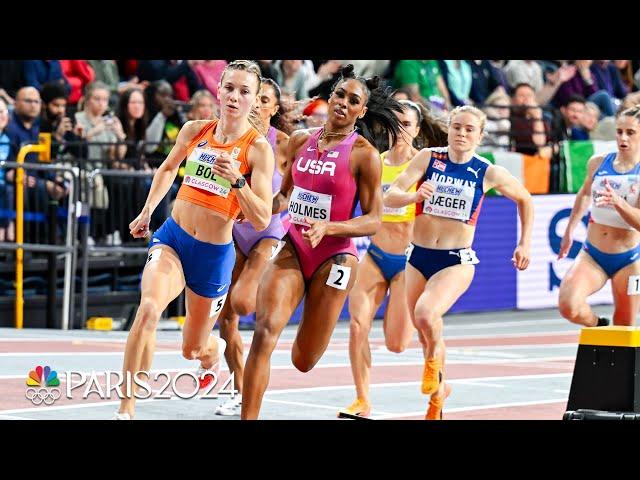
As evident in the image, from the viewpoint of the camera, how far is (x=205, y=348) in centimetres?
998

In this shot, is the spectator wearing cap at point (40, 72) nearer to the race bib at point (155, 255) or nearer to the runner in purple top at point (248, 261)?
the runner in purple top at point (248, 261)

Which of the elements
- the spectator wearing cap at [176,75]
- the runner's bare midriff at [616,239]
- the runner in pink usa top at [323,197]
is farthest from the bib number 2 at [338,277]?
the spectator wearing cap at [176,75]

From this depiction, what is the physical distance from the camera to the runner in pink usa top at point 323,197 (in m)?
9.23

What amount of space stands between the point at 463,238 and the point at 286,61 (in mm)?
8680

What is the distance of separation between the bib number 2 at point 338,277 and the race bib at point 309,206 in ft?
1.12

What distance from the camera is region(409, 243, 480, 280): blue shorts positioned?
1076 cm

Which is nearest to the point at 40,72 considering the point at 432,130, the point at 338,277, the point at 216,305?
the point at 432,130

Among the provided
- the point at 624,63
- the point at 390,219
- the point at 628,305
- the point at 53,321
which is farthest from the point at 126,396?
the point at 624,63

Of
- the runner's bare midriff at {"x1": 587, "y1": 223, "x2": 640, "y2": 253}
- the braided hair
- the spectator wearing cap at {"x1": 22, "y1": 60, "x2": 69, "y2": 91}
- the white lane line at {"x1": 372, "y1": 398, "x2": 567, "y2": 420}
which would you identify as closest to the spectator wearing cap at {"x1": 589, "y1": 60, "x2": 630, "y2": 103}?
the spectator wearing cap at {"x1": 22, "y1": 60, "x2": 69, "y2": 91}

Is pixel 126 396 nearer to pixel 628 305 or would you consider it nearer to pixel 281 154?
pixel 281 154

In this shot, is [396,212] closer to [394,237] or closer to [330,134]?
[394,237]

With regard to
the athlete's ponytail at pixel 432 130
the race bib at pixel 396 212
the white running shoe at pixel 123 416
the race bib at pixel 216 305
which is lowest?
the white running shoe at pixel 123 416

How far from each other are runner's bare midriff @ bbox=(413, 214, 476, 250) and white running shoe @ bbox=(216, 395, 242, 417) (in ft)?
6.31

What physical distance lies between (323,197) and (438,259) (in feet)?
6.04
